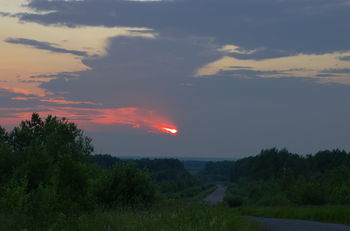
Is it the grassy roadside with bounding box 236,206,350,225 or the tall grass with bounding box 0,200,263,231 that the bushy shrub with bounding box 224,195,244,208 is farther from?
the tall grass with bounding box 0,200,263,231

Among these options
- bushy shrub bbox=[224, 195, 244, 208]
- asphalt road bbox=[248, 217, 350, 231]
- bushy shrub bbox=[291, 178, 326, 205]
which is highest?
bushy shrub bbox=[291, 178, 326, 205]

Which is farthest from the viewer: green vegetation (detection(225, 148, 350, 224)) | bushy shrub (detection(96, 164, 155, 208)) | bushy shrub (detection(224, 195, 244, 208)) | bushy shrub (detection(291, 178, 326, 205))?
bushy shrub (detection(224, 195, 244, 208))

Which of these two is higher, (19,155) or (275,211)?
(19,155)

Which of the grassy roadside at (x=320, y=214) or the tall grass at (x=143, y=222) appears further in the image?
the grassy roadside at (x=320, y=214)

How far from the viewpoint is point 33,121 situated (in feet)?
156

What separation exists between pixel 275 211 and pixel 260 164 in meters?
92.7

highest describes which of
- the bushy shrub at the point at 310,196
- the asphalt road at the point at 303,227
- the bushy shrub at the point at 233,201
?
the bushy shrub at the point at 310,196

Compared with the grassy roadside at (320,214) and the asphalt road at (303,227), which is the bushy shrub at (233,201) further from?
the asphalt road at (303,227)

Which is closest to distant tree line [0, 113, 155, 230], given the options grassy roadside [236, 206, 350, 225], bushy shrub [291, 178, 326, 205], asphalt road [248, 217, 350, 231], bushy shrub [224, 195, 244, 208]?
asphalt road [248, 217, 350, 231]

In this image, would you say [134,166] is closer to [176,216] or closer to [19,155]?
[176,216]

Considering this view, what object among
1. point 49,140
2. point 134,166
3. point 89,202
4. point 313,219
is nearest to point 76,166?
point 89,202

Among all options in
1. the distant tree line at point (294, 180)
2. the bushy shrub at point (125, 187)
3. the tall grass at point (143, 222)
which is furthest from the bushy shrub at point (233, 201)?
the tall grass at point (143, 222)

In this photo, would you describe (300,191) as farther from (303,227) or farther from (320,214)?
(303,227)

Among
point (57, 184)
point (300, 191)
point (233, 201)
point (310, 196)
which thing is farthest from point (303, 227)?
A: point (233, 201)
